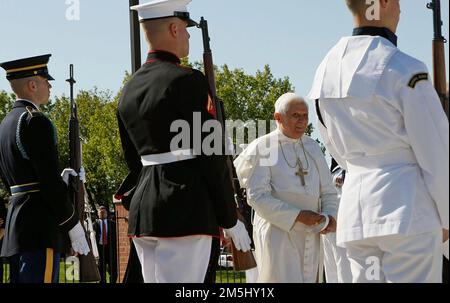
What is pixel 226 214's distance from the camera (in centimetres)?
507

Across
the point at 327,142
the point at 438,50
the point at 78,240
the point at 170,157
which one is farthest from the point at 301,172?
the point at 438,50

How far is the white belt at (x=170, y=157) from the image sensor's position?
4.96 metres

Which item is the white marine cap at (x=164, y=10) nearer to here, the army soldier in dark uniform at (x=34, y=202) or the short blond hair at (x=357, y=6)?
the short blond hair at (x=357, y=6)

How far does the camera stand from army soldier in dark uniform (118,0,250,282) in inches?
194

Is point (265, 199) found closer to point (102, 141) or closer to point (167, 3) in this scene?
point (167, 3)

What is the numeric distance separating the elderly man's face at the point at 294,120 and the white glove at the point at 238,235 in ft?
6.94

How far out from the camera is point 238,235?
5.33m

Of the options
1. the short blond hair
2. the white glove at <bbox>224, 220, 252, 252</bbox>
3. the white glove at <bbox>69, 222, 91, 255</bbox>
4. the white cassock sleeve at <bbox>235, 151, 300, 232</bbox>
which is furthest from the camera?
the white cassock sleeve at <bbox>235, 151, 300, 232</bbox>

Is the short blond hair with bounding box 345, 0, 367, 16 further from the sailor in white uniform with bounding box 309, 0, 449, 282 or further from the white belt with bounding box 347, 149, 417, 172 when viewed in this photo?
the white belt with bounding box 347, 149, 417, 172

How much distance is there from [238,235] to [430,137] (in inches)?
61.9

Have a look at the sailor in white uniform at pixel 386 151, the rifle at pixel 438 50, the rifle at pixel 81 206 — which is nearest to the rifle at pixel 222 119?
the sailor in white uniform at pixel 386 151

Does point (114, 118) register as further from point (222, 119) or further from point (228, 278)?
point (222, 119)

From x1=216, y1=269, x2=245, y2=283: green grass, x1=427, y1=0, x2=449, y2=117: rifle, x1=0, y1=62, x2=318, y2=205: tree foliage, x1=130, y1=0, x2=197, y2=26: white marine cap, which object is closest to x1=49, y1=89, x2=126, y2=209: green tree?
x1=0, y1=62, x2=318, y2=205: tree foliage

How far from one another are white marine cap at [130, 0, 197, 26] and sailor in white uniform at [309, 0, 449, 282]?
3.64 feet
